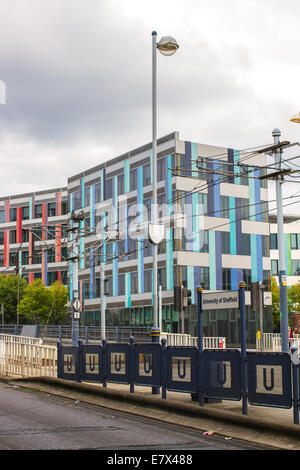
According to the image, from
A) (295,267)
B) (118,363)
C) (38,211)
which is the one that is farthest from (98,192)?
(118,363)

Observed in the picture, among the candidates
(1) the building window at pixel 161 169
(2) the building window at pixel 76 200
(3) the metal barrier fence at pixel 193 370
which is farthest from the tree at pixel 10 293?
(3) the metal barrier fence at pixel 193 370

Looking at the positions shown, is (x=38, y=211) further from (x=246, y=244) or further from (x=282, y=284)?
(x=282, y=284)

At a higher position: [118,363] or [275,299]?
Result: [275,299]

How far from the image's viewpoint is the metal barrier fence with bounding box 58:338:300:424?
10312mm

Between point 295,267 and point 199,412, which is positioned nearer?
point 199,412

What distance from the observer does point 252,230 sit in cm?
5628

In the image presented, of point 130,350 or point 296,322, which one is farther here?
point 296,322

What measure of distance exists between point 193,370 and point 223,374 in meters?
0.93

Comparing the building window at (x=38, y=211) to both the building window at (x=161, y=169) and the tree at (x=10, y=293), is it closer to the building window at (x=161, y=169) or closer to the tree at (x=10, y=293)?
the tree at (x=10, y=293)

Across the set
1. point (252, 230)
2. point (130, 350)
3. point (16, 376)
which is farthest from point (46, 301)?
point (130, 350)

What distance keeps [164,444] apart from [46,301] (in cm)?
5670

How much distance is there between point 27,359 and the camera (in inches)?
731

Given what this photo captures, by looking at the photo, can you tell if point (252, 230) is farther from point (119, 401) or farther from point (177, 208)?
point (119, 401)

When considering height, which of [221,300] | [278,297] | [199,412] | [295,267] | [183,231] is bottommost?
[199,412]
